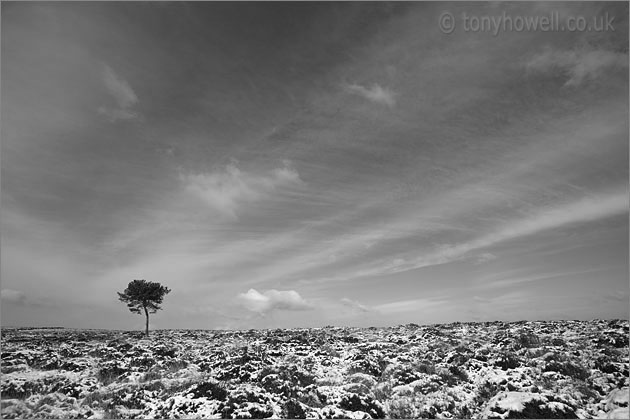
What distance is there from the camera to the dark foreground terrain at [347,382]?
1316 cm

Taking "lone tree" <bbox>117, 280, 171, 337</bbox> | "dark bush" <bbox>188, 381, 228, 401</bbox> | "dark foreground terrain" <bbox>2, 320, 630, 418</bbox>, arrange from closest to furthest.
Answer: "dark foreground terrain" <bbox>2, 320, 630, 418</bbox> → "dark bush" <bbox>188, 381, 228, 401</bbox> → "lone tree" <bbox>117, 280, 171, 337</bbox>

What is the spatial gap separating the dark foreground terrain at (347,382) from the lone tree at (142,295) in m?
24.3

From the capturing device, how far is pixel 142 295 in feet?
160

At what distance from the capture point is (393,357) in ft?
72.0

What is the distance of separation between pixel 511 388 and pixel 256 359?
15.0m

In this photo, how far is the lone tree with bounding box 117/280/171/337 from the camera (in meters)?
48.6

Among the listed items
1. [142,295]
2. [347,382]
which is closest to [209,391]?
[347,382]

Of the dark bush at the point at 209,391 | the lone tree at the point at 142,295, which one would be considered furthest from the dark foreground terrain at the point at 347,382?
the lone tree at the point at 142,295

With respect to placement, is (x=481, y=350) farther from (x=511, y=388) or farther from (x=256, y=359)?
(x=256, y=359)

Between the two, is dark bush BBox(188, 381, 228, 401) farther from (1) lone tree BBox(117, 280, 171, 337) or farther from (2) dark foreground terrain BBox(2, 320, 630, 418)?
(1) lone tree BBox(117, 280, 171, 337)

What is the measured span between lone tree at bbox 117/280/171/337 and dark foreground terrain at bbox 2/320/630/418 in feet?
79.7

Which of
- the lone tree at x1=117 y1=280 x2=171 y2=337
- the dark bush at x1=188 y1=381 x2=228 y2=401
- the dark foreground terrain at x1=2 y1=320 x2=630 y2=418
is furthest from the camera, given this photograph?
the lone tree at x1=117 y1=280 x2=171 y2=337

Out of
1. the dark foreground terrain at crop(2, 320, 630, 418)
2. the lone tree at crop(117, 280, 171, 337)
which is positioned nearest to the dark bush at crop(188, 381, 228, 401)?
the dark foreground terrain at crop(2, 320, 630, 418)

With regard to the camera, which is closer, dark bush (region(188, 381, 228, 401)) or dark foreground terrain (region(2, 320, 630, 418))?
dark foreground terrain (region(2, 320, 630, 418))
